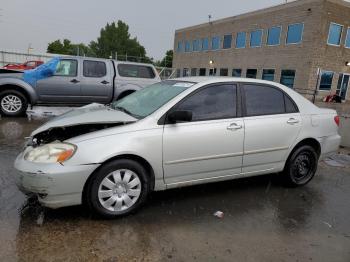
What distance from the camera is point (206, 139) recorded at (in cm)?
392

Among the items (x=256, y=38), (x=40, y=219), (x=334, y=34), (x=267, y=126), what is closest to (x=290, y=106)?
(x=267, y=126)

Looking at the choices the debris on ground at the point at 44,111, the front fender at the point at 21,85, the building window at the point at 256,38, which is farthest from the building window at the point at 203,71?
the front fender at the point at 21,85

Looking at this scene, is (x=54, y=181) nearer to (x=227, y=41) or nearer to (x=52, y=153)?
(x=52, y=153)

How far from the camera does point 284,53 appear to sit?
26797 mm

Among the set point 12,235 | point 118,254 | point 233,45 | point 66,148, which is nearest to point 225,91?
point 66,148

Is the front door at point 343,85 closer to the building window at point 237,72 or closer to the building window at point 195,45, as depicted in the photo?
the building window at point 237,72

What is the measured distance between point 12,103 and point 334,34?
934 inches

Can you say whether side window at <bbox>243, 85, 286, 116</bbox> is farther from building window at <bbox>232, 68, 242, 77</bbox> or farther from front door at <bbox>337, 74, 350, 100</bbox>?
building window at <bbox>232, 68, 242, 77</bbox>

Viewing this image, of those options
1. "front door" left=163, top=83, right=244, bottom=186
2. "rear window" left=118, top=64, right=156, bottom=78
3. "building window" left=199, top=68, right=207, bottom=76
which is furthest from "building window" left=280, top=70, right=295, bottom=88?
"front door" left=163, top=83, right=244, bottom=186

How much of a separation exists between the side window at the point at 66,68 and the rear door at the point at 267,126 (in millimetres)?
6299

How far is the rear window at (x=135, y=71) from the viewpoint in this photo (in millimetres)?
9898

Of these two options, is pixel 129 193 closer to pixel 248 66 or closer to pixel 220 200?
pixel 220 200

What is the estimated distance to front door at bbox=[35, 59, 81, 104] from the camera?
359 inches

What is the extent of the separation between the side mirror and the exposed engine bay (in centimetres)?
55
